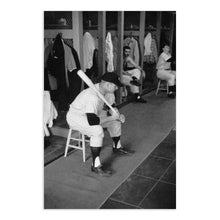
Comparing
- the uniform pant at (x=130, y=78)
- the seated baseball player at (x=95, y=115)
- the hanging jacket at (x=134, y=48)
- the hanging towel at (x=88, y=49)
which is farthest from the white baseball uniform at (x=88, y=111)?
the hanging jacket at (x=134, y=48)

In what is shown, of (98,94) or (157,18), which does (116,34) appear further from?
(98,94)

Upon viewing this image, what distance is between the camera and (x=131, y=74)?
4.47 m

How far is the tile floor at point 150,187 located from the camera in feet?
6.21

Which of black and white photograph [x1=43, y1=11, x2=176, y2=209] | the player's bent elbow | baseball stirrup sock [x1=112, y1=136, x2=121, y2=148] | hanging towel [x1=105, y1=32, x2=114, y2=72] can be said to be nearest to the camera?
black and white photograph [x1=43, y1=11, x2=176, y2=209]

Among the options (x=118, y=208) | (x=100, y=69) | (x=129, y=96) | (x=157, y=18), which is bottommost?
(x=118, y=208)

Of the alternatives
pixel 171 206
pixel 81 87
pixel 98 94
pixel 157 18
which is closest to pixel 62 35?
pixel 81 87

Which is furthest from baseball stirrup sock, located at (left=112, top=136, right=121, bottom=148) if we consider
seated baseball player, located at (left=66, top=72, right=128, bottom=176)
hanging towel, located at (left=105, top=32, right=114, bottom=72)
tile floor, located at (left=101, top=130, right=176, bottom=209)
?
hanging towel, located at (left=105, top=32, right=114, bottom=72)

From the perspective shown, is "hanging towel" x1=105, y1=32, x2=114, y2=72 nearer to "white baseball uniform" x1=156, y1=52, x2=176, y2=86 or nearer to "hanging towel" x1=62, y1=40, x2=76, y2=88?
"hanging towel" x1=62, y1=40, x2=76, y2=88

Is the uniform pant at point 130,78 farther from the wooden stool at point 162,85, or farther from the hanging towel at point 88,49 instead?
the hanging towel at point 88,49

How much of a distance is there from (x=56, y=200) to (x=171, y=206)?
0.79 meters

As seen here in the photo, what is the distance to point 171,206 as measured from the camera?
1778mm

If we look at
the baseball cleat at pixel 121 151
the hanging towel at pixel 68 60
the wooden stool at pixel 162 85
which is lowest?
the baseball cleat at pixel 121 151

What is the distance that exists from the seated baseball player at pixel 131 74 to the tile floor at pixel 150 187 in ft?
6.20

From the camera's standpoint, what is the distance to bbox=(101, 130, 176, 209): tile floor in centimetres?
189
